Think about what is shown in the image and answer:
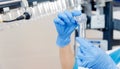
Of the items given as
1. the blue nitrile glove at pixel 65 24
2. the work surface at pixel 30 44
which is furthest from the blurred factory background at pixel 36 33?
the blue nitrile glove at pixel 65 24

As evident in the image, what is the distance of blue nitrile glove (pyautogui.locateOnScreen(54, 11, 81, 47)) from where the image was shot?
45.4 inches

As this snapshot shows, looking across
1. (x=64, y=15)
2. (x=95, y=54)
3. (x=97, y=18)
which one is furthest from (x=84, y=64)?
(x=97, y=18)

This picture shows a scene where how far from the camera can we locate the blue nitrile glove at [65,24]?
115 cm

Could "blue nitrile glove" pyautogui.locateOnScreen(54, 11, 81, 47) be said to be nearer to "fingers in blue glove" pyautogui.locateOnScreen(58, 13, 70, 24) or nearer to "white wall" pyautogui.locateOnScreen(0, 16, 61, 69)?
"fingers in blue glove" pyautogui.locateOnScreen(58, 13, 70, 24)

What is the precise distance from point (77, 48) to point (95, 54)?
0.10 metres

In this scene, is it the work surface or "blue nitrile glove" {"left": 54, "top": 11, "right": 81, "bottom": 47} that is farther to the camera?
the work surface

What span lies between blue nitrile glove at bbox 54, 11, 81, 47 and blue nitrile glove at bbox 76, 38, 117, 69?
7cm

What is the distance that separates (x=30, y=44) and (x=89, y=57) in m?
0.68

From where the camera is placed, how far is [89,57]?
124cm

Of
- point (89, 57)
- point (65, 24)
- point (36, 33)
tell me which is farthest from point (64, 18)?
point (36, 33)

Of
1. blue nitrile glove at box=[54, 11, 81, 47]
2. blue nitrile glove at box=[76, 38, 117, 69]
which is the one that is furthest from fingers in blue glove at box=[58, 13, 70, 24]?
blue nitrile glove at box=[76, 38, 117, 69]

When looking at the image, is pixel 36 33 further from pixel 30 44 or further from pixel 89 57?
pixel 89 57

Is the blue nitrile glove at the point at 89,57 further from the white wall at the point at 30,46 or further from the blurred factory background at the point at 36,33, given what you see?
the white wall at the point at 30,46

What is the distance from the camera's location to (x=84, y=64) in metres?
1.23
